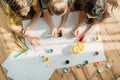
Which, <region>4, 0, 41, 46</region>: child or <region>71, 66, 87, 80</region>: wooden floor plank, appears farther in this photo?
<region>71, 66, 87, 80</region>: wooden floor plank

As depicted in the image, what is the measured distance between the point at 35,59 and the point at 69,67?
0.22 metres

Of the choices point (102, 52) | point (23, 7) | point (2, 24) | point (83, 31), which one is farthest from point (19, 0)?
point (102, 52)

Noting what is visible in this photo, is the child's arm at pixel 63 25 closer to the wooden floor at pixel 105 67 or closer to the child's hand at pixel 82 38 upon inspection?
the child's hand at pixel 82 38

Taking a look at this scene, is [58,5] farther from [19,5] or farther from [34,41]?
[34,41]

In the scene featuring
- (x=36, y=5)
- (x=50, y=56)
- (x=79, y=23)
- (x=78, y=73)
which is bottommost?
(x=78, y=73)

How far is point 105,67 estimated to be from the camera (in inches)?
72.4

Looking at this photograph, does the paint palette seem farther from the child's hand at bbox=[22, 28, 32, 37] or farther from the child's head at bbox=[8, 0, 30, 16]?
the child's head at bbox=[8, 0, 30, 16]

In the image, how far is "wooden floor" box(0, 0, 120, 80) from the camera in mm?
1821

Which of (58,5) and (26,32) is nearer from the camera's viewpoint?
(58,5)

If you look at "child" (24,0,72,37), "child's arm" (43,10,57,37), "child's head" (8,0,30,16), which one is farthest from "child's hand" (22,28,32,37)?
"child's head" (8,0,30,16)

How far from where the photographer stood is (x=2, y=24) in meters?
1.87

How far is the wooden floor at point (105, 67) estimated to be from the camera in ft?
5.98

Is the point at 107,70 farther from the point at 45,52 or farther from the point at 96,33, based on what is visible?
the point at 45,52

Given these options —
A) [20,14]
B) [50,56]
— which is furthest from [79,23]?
[20,14]
